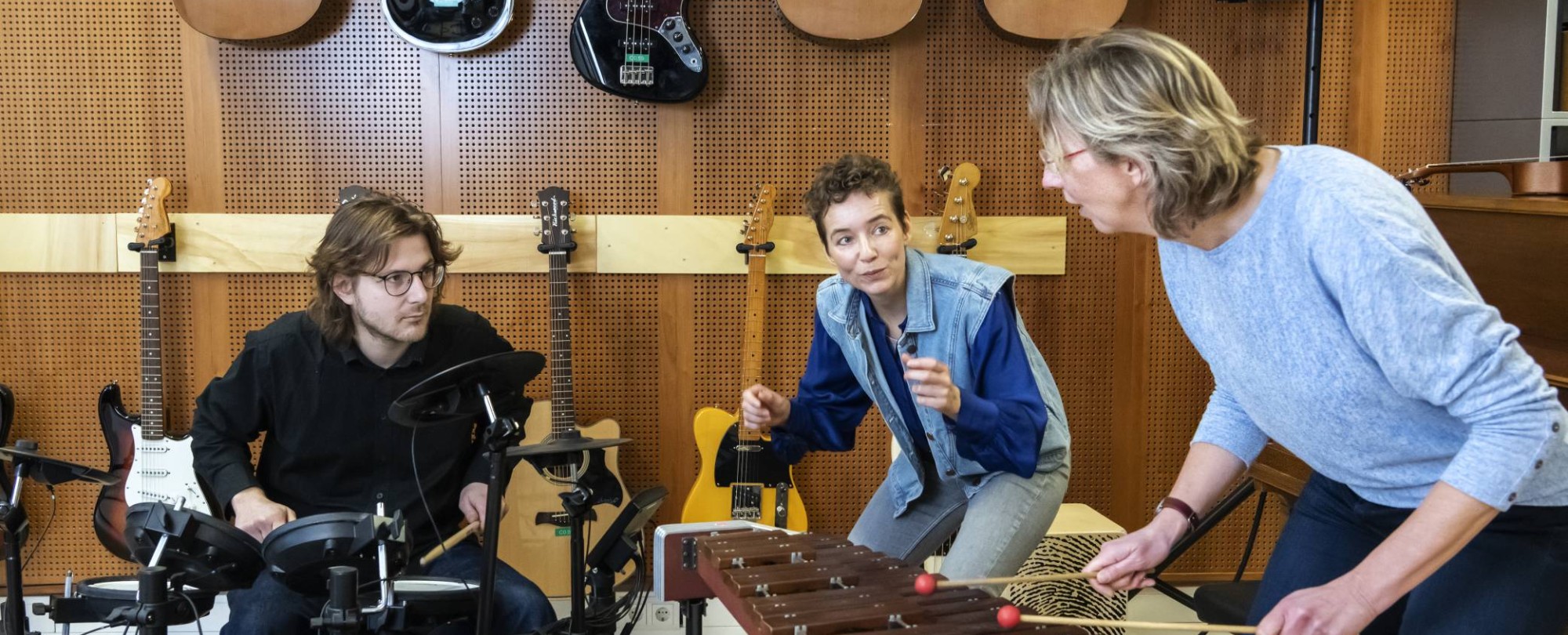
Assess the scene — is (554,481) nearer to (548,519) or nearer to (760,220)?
(548,519)

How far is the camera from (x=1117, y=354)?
4613 millimetres

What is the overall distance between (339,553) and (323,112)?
2.43 metres

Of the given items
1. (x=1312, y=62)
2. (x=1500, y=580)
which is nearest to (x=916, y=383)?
(x=1500, y=580)

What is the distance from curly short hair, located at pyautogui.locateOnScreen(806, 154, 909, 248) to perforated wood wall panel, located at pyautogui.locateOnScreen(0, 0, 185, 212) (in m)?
2.71

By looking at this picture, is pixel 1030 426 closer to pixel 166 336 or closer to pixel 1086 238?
pixel 1086 238

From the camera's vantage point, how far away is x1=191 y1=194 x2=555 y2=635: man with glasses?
3053 mm

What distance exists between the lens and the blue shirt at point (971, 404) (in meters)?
2.48

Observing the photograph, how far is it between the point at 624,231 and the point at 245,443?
5.28 ft

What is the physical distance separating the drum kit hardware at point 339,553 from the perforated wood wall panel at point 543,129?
1547 mm

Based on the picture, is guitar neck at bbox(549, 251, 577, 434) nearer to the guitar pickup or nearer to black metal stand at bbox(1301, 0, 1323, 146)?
the guitar pickup

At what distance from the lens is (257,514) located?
2.90 meters

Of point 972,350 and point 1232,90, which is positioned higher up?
point 1232,90

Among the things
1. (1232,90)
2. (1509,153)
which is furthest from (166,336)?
(1509,153)

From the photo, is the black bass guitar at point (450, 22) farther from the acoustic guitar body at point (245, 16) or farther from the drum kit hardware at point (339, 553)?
the drum kit hardware at point (339, 553)
